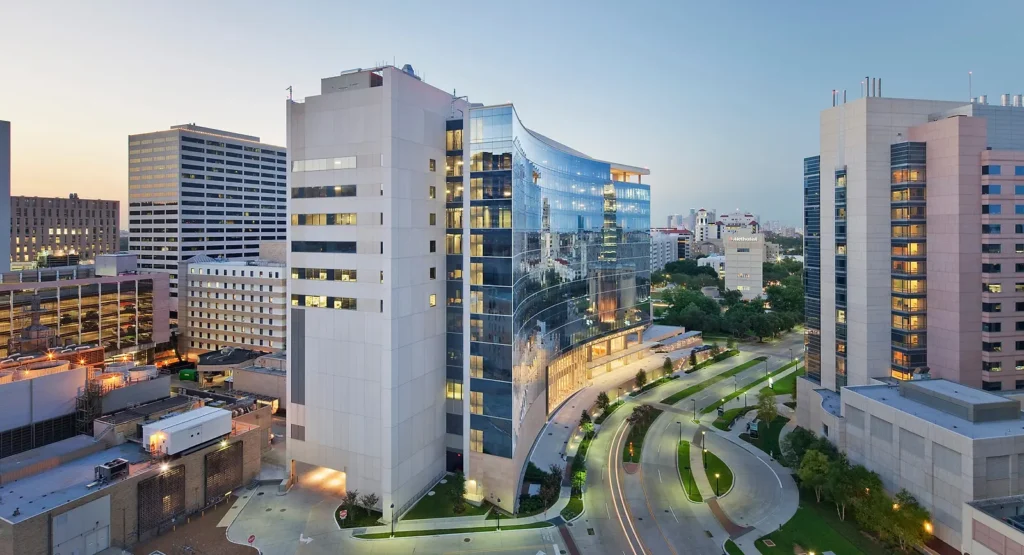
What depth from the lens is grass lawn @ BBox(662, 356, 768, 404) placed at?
80875 mm

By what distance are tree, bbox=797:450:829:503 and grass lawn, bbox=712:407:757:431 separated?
747 inches

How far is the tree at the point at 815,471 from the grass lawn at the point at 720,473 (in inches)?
270

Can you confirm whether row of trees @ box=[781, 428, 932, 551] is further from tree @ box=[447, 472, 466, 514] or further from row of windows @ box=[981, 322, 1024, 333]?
tree @ box=[447, 472, 466, 514]

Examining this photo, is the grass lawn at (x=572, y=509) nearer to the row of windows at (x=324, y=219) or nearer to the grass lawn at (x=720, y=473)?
the grass lawn at (x=720, y=473)

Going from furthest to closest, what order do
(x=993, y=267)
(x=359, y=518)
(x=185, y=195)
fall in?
(x=185, y=195) < (x=993, y=267) < (x=359, y=518)

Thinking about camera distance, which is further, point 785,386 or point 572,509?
point 785,386

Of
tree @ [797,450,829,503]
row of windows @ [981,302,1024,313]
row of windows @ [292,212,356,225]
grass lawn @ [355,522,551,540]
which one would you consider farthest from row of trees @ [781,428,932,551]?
row of windows @ [292,212,356,225]

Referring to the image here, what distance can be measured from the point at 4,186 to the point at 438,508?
8129cm

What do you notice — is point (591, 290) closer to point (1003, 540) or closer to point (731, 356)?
point (731, 356)

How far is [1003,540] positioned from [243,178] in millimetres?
157713

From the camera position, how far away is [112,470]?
39.8m

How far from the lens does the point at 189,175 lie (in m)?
132

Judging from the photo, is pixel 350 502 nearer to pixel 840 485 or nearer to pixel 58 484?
pixel 58 484

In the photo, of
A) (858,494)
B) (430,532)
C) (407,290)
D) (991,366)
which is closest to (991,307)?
(991,366)
